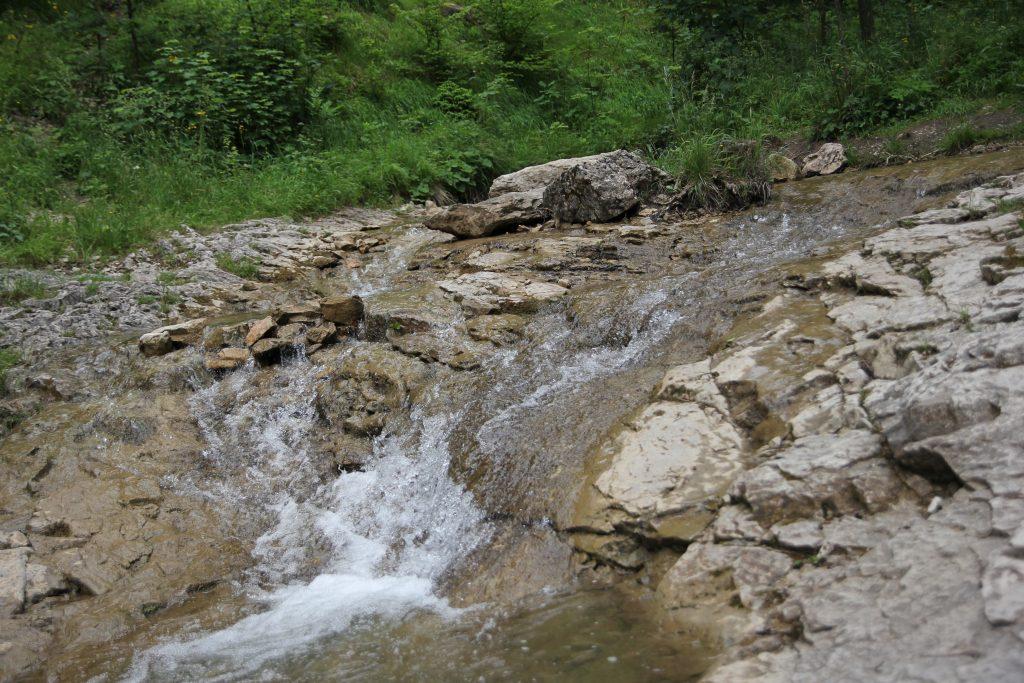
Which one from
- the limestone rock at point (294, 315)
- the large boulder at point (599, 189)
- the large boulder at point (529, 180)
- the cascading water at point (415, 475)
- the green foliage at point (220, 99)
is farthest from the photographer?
the green foliage at point (220, 99)

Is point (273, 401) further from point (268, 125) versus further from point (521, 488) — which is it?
point (268, 125)

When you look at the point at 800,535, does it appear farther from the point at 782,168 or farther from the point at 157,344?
the point at 782,168

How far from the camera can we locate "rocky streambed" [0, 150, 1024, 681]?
258cm

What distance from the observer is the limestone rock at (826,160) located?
361 inches

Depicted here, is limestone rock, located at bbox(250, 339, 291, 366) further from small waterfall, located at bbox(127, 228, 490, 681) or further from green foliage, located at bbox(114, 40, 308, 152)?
green foliage, located at bbox(114, 40, 308, 152)

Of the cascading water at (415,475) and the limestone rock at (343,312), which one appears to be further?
the limestone rock at (343,312)

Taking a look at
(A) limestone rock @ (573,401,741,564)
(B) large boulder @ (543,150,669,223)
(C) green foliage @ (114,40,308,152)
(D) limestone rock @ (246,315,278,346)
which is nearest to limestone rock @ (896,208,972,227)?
(A) limestone rock @ (573,401,741,564)

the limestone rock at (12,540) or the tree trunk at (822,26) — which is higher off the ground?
the tree trunk at (822,26)

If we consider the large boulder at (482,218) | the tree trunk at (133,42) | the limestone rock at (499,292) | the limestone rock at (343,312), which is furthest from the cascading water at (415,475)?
the tree trunk at (133,42)

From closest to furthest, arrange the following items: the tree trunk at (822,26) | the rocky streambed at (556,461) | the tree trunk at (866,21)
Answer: the rocky streambed at (556,461) < the tree trunk at (866,21) < the tree trunk at (822,26)

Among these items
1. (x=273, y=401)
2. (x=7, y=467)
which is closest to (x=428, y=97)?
(x=273, y=401)

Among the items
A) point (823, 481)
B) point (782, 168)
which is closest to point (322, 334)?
point (823, 481)

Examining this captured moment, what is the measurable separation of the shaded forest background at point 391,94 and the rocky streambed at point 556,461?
2295mm

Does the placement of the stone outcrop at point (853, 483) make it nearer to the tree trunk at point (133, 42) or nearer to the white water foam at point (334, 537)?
the white water foam at point (334, 537)
